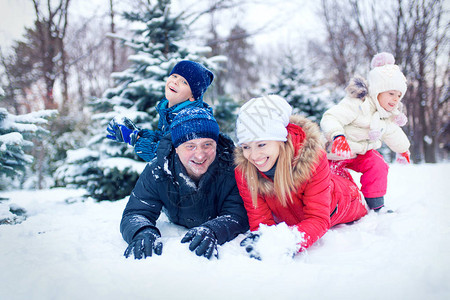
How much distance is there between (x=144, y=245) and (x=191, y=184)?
0.55 m

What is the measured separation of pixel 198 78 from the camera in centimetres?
258

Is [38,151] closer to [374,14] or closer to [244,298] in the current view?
[244,298]

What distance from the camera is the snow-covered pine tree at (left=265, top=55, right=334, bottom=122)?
6.21 m

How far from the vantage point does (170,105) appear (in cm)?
258

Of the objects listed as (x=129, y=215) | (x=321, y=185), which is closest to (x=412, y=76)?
(x=321, y=185)

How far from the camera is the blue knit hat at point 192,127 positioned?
193 centimetres

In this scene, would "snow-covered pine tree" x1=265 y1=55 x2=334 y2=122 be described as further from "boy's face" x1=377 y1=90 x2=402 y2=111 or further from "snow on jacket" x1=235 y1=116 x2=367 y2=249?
"snow on jacket" x1=235 y1=116 x2=367 y2=249

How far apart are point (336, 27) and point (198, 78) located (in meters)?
9.50

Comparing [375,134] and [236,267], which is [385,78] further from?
[236,267]

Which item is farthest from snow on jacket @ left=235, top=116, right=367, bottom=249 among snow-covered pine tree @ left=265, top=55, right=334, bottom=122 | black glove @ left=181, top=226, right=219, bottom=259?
snow-covered pine tree @ left=265, top=55, right=334, bottom=122

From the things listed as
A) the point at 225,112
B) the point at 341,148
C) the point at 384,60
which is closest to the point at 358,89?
the point at 384,60

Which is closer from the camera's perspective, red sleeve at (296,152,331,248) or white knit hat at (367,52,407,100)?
red sleeve at (296,152,331,248)

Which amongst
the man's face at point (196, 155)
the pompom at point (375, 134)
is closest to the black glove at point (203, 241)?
the man's face at point (196, 155)

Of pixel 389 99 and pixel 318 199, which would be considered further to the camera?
pixel 389 99
